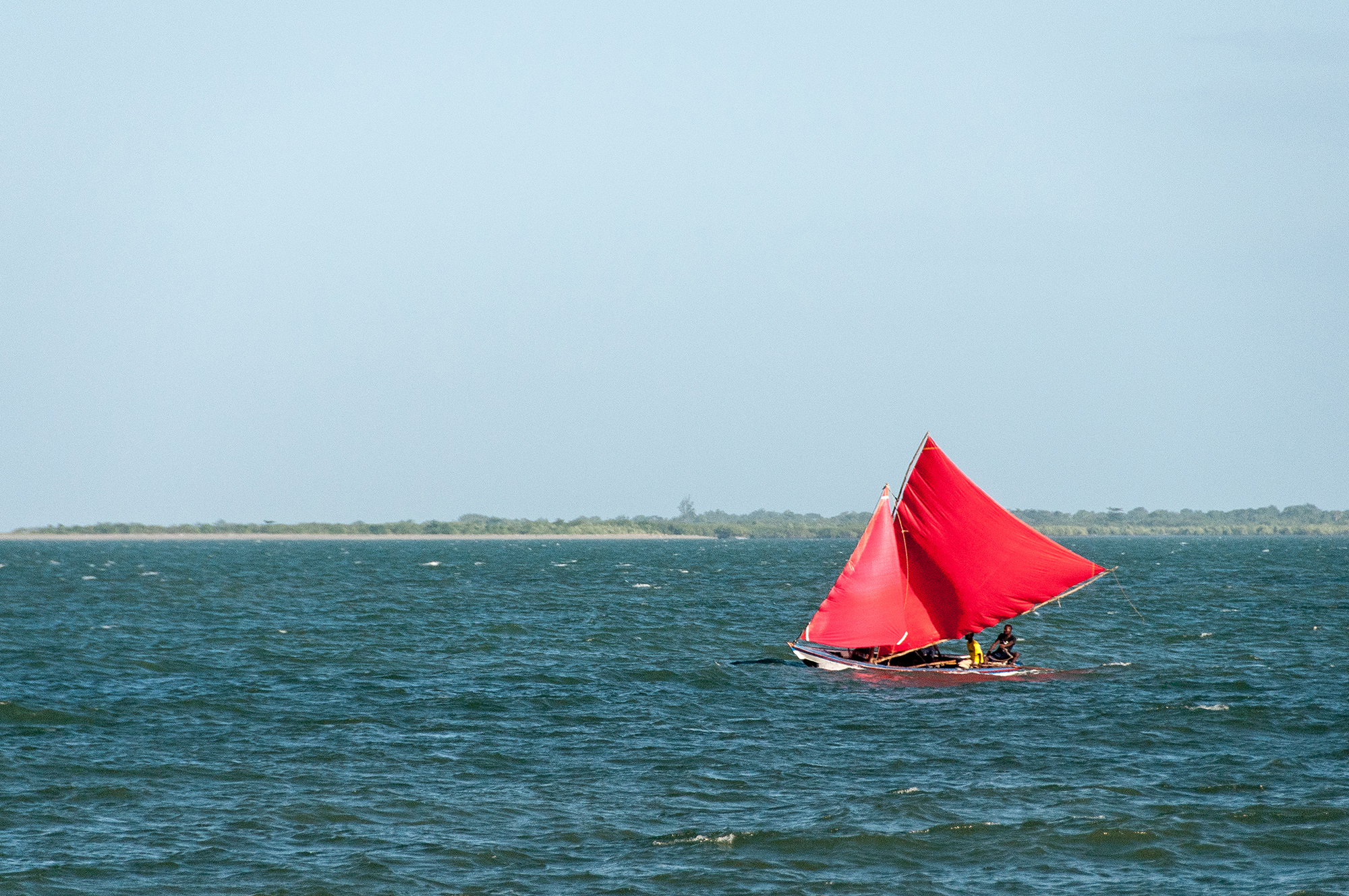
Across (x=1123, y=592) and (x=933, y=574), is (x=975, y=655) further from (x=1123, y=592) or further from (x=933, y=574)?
(x=1123, y=592)

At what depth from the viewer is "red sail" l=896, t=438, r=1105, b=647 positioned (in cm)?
3969

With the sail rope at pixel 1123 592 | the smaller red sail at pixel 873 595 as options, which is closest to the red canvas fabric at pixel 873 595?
the smaller red sail at pixel 873 595

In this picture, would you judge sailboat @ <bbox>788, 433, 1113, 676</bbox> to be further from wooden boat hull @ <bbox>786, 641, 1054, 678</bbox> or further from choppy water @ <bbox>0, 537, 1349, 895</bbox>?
choppy water @ <bbox>0, 537, 1349, 895</bbox>

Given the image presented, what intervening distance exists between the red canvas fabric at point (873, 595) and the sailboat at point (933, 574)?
28 millimetres

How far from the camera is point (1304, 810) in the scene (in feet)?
73.4

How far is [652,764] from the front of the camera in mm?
26562

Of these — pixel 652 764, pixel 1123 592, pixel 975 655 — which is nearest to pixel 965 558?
Answer: pixel 975 655

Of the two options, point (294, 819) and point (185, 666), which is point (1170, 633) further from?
point (294, 819)

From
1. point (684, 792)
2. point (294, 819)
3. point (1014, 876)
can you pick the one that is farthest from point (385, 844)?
point (1014, 876)

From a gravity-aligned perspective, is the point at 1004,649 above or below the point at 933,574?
below

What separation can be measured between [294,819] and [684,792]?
672 centimetres

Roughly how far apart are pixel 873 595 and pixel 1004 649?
4115mm

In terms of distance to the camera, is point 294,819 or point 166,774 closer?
point 294,819

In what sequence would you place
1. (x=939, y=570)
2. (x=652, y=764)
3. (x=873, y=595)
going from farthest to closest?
1. (x=939, y=570)
2. (x=873, y=595)
3. (x=652, y=764)
